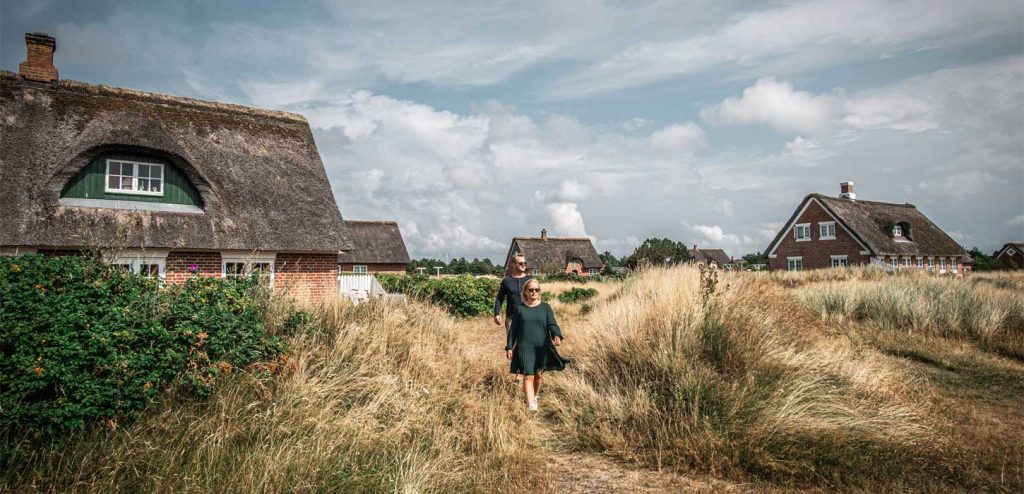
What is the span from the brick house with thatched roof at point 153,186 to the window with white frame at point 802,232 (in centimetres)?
3134

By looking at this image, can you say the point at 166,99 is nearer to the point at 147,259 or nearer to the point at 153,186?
the point at 153,186

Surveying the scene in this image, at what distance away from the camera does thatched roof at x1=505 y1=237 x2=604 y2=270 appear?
49.5 meters

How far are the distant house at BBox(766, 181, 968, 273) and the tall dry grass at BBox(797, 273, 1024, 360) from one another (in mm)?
21766

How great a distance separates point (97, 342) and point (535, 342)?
3.86 m

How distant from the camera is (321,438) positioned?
12.3 feet

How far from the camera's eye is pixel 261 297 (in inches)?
219

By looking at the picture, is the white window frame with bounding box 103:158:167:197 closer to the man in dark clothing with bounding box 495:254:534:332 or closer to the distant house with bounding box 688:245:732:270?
the man in dark clothing with bounding box 495:254:534:332

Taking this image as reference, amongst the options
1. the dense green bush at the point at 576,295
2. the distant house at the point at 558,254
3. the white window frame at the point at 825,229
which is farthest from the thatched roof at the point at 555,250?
the dense green bush at the point at 576,295

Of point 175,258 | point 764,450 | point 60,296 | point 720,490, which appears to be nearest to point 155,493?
point 60,296

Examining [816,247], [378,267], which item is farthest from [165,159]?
[816,247]

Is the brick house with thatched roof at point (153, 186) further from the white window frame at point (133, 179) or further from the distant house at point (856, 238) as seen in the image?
the distant house at point (856, 238)

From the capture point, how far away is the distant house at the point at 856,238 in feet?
105

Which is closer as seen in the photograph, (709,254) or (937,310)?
(937,310)

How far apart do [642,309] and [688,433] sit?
2210 mm
